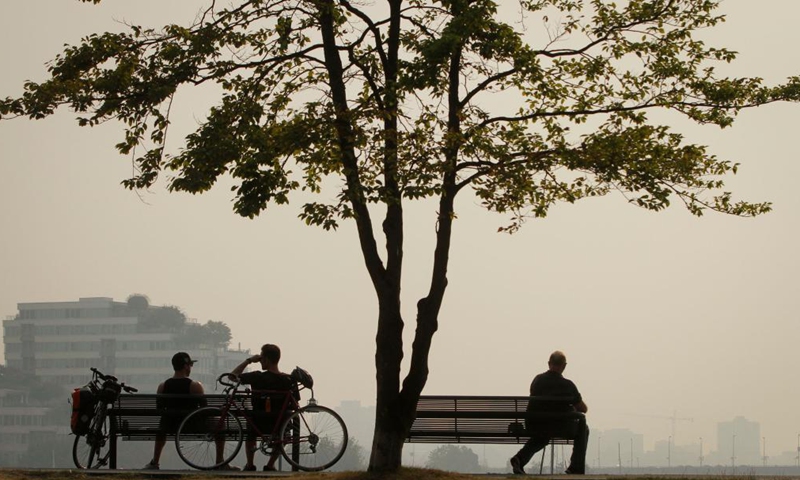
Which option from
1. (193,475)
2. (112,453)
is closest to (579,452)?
(193,475)

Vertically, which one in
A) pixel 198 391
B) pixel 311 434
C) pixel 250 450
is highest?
pixel 198 391

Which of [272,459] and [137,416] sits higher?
[137,416]

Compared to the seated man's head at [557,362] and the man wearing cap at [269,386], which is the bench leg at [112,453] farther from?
the seated man's head at [557,362]

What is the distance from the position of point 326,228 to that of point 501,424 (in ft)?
12.0

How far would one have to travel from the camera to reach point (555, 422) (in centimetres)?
1742

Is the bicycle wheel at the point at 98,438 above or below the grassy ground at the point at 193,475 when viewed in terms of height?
above

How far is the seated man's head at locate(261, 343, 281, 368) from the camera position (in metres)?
17.2

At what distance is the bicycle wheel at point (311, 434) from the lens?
1700 centimetres

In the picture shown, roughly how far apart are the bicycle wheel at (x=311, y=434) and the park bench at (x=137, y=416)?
1.06 m

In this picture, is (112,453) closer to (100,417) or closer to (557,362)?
(100,417)

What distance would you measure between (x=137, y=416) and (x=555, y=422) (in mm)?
5500

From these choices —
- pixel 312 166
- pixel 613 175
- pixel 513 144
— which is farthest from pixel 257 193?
pixel 613 175

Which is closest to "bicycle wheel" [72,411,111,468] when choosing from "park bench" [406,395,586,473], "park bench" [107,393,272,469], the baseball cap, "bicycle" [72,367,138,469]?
"bicycle" [72,367,138,469]

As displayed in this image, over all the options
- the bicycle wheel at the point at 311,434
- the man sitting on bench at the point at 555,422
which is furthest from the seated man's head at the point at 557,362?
the bicycle wheel at the point at 311,434
